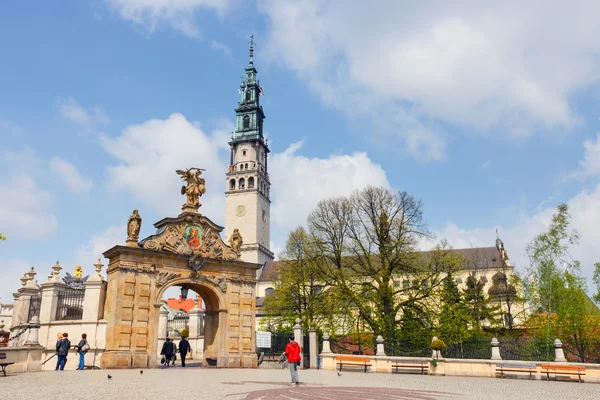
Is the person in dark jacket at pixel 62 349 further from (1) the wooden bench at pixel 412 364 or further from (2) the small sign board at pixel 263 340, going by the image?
(1) the wooden bench at pixel 412 364

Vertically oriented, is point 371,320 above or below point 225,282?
below

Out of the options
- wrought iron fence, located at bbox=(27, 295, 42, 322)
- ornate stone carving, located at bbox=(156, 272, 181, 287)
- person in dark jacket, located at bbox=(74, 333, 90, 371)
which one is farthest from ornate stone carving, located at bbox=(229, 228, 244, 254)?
wrought iron fence, located at bbox=(27, 295, 42, 322)

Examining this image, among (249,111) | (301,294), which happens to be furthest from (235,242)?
(249,111)

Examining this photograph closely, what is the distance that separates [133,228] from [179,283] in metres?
4.05

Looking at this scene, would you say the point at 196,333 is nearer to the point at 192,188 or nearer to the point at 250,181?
the point at 192,188

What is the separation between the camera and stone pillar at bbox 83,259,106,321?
24875 mm

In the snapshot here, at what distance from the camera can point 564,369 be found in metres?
20.6

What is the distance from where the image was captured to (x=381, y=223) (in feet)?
108

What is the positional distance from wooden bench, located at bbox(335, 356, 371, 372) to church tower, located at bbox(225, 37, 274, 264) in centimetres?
6074

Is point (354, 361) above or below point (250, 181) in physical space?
below

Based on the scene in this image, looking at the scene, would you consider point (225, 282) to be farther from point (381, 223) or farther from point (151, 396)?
point (151, 396)

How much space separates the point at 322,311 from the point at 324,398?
23.8 m

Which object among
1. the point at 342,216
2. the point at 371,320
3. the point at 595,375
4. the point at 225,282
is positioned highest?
the point at 342,216

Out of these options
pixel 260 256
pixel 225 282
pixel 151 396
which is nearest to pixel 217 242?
pixel 225 282
